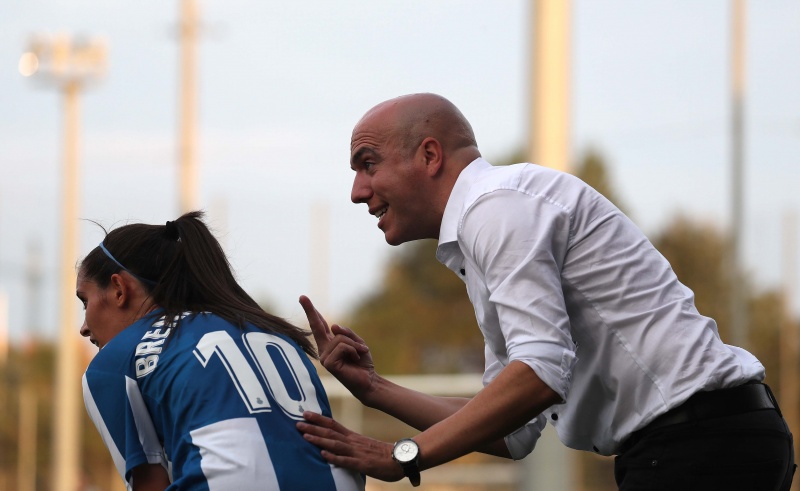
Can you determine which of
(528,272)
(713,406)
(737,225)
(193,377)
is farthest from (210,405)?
(737,225)

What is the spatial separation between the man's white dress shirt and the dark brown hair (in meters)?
0.68

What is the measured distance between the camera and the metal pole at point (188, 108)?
19641 millimetres

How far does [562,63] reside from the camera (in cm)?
639

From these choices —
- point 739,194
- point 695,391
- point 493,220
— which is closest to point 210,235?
point 493,220

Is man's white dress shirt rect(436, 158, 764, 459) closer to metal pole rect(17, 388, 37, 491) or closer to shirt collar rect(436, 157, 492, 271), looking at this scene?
shirt collar rect(436, 157, 492, 271)

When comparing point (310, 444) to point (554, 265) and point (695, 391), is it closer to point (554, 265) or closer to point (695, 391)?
point (554, 265)

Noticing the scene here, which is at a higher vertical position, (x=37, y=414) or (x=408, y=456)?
(x=408, y=456)

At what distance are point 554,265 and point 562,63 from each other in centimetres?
357

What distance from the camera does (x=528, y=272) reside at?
2.97 meters

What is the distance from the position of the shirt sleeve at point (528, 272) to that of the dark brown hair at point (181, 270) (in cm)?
76

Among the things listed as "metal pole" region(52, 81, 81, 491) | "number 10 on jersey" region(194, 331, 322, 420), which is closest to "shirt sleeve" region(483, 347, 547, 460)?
"number 10 on jersey" region(194, 331, 322, 420)

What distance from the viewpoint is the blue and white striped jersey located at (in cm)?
310

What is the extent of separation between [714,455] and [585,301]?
515 millimetres

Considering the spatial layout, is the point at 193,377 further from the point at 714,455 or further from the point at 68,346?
the point at 68,346
